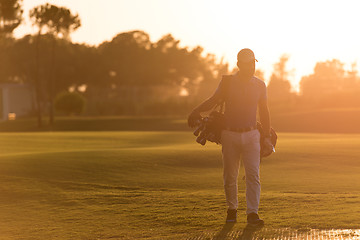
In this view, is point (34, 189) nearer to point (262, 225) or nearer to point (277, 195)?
point (277, 195)

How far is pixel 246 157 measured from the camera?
9328 millimetres

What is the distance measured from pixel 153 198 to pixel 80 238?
3.94m

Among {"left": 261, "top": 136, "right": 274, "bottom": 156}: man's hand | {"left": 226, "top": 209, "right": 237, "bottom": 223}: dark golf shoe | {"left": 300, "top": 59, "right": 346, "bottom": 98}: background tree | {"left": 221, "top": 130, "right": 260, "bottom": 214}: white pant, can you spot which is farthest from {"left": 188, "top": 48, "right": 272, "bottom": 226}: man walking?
{"left": 300, "top": 59, "right": 346, "bottom": 98}: background tree

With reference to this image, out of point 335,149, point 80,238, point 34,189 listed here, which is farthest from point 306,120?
point 80,238

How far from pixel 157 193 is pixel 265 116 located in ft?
15.7

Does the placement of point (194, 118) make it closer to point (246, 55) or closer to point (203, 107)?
point (203, 107)

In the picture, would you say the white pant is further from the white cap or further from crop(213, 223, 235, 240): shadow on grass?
the white cap

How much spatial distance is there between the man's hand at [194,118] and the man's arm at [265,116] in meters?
0.87

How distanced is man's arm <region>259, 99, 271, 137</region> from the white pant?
201 millimetres

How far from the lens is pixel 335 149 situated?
24.8 metres

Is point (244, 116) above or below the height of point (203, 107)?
below

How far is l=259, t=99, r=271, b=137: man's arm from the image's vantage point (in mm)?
9448

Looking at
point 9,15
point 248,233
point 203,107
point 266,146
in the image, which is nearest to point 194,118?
point 203,107

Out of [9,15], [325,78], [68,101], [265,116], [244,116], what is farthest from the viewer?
[325,78]
